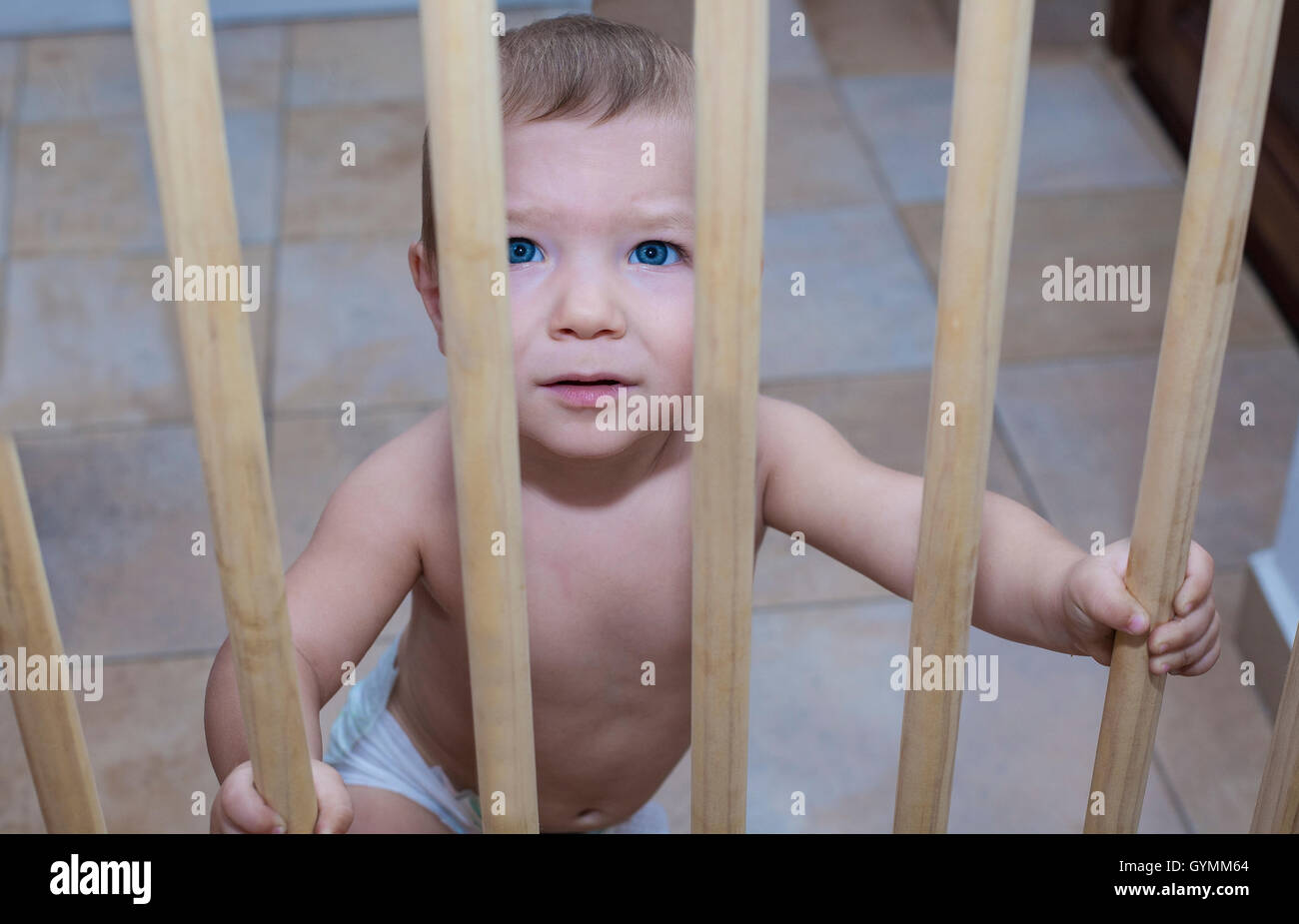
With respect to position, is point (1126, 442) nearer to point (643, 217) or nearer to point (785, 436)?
point (785, 436)

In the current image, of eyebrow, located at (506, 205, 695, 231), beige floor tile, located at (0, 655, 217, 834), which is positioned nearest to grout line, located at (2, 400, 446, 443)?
beige floor tile, located at (0, 655, 217, 834)

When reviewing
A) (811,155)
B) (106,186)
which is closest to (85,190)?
(106,186)

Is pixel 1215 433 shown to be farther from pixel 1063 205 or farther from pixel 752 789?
pixel 752 789

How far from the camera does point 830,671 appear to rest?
1.46 metres

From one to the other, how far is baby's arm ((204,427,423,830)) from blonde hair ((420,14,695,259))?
16 centimetres

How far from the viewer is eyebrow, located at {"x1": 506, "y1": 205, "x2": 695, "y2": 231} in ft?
2.09

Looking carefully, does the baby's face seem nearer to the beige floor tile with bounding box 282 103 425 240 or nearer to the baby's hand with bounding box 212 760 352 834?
the baby's hand with bounding box 212 760 352 834

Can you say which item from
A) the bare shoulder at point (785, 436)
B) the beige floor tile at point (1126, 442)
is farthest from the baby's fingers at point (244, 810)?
the beige floor tile at point (1126, 442)

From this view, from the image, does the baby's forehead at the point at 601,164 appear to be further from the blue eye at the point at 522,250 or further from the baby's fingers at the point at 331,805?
the baby's fingers at the point at 331,805

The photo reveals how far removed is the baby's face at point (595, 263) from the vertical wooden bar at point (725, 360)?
8.8 inches

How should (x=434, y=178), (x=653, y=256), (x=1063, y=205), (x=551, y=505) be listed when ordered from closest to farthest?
1. (x=434, y=178)
2. (x=653, y=256)
3. (x=551, y=505)
4. (x=1063, y=205)

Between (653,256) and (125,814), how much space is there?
884mm

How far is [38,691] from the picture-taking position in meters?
0.47
